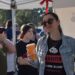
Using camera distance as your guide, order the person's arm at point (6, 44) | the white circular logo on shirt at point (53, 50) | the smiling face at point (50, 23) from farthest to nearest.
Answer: the person's arm at point (6, 44) < the smiling face at point (50, 23) < the white circular logo on shirt at point (53, 50)

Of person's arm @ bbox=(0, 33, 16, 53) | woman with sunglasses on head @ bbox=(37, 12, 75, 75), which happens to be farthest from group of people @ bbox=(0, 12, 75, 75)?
person's arm @ bbox=(0, 33, 16, 53)

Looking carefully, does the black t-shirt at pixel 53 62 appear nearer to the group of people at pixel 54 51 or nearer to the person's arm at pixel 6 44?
the group of people at pixel 54 51

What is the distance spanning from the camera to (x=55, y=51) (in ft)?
12.2

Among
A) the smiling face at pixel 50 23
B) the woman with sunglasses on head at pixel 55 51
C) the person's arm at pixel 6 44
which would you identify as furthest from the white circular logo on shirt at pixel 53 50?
the person's arm at pixel 6 44

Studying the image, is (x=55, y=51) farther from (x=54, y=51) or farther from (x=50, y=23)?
(x=50, y=23)

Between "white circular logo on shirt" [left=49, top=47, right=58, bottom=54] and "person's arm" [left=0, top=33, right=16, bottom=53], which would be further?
"person's arm" [left=0, top=33, right=16, bottom=53]

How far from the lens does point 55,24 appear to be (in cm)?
385

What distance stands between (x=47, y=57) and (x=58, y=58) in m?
0.11

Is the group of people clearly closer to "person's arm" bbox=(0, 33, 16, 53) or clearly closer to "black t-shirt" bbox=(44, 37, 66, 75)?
"black t-shirt" bbox=(44, 37, 66, 75)

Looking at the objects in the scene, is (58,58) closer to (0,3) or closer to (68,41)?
(68,41)

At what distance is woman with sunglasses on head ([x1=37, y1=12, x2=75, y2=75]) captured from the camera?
3713 mm

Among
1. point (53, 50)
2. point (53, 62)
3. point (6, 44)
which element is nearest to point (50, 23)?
point (53, 50)

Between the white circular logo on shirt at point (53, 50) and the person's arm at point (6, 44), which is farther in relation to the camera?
the person's arm at point (6, 44)

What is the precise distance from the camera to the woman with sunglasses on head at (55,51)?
3.71 metres
